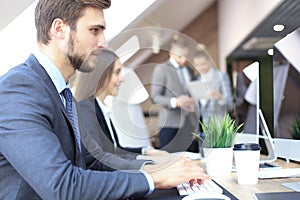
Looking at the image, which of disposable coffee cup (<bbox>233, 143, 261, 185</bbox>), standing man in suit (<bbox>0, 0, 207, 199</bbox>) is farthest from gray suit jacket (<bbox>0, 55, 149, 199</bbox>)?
disposable coffee cup (<bbox>233, 143, 261, 185</bbox>)

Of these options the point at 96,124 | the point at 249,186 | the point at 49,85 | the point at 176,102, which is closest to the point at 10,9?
the point at 96,124

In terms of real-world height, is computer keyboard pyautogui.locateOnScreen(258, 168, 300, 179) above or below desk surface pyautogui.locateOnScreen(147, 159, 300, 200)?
above

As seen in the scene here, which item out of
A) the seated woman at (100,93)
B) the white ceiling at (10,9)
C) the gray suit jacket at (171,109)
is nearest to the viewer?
the seated woman at (100,93)

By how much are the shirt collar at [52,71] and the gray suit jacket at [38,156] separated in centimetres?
9

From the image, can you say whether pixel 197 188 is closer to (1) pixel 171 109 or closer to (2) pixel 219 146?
(2) pixel 219 146

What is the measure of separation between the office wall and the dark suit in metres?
1.72

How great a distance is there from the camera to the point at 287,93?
134cm

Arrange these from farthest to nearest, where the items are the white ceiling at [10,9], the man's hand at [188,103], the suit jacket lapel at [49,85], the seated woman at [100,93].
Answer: the white ceiling at [10,9]
the man's hand at [188,103]
the seated woman at [100,93]
the suit jacket lapel at [49,85]

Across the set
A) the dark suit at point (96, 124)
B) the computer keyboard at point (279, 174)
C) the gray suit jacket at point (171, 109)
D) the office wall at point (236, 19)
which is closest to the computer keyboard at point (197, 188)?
the gray suit jacket at point (171, 109)

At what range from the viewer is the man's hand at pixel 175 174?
1022 millimetres

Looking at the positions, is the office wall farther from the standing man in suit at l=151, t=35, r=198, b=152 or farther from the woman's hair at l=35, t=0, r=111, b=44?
the woman's hair at l=35, t=0, r=111, b=44

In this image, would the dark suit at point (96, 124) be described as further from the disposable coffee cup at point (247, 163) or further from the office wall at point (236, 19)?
the office wall at point (236, 19)

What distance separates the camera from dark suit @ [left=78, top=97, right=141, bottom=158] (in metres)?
1.41

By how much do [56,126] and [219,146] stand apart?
0.67m
